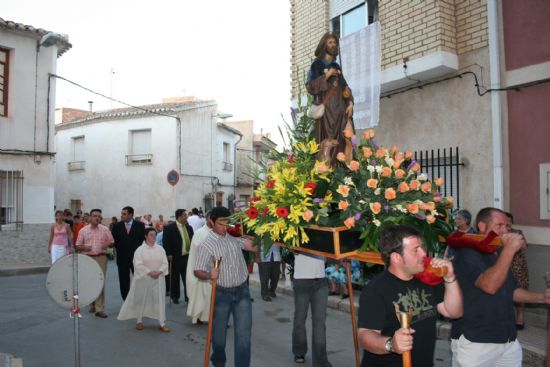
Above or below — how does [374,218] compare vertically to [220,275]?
above

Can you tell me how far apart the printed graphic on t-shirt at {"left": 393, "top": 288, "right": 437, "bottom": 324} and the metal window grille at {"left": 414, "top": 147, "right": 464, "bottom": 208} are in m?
5.82

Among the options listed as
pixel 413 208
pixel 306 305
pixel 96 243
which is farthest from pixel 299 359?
pixel 96 243

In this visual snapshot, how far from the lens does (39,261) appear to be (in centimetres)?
1534

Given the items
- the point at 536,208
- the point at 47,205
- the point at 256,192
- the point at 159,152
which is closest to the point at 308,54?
the point at 536,208

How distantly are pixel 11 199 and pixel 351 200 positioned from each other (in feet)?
47.4

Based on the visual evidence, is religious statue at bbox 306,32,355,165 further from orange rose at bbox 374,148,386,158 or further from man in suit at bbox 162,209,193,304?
man in suit at bbox 162,209,193,304

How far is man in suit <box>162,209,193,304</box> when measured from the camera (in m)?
9.51

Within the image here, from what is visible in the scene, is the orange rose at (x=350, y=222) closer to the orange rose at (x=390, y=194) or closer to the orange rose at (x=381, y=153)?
the orange rose at (x=390, y=194)

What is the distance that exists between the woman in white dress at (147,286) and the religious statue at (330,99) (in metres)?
4.10

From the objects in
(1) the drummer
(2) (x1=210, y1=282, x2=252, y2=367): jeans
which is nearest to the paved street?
(1) the drummer

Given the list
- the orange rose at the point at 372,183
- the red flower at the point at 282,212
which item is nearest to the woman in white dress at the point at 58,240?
the red flower at the point at 282,212

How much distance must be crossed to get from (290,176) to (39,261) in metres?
14.0

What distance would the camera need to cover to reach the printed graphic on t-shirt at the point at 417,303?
9.41 ft

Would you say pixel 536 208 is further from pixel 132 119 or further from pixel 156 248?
pixel 132 119
